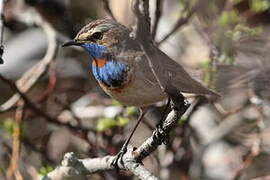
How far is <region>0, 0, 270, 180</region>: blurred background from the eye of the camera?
17.9ft

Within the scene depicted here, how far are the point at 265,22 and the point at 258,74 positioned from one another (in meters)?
2.25

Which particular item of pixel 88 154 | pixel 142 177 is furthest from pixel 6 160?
pixel 142 177

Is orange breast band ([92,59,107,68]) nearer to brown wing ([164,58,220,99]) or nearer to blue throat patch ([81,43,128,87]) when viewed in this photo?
blue throat patch ([81,43,128,87])

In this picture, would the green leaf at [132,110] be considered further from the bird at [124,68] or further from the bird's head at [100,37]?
the bird's head at [100,37]

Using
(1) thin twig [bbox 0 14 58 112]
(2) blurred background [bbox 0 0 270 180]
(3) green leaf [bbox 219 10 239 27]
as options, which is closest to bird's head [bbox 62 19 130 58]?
(2) blurred background [bbox 0 0 270 180]

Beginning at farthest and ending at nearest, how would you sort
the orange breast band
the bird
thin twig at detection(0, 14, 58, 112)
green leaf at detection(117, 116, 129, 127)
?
1. thin twig at detection(0, 14, 58, 112)
2. green leaf at detection(117, 116, 129, 127)
3. the orange breast band
4. the bird

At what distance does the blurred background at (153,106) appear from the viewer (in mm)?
5469

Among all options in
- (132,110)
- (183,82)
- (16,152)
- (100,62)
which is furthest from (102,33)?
(16,152)

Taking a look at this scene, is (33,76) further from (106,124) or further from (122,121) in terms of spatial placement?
(122,121)

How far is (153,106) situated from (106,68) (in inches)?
54.1

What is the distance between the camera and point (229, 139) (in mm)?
6641

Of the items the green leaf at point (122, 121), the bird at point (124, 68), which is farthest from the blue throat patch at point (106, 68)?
the green leaf at point (122, 121)

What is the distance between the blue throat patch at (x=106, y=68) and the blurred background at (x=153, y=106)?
0.77m

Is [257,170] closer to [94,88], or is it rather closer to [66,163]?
[94,88]
